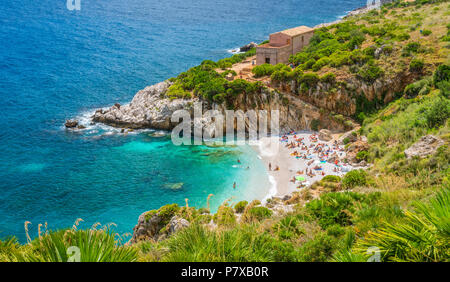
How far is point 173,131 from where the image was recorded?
45.5m

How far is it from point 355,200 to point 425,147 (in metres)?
10.4

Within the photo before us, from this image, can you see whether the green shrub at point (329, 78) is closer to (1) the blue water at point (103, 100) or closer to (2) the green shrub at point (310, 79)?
(2) the green shrub at point (310, 79)

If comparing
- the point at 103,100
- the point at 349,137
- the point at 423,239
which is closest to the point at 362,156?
the point at 349,137

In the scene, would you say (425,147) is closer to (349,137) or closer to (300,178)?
(300,178)

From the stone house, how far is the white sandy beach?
12696 millimetres

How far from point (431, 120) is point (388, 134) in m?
4.71

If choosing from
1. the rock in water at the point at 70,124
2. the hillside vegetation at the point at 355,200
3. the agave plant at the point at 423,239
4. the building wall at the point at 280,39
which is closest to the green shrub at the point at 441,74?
the hillside vegetation at the point at 355,200

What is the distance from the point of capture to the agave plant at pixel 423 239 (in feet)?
20.1

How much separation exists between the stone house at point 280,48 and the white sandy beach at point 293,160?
12696mm

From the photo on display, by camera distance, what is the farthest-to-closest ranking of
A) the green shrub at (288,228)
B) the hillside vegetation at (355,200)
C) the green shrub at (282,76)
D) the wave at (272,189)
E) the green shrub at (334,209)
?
the green shrub at (282,76)
the wave at (272,189)
the green shrub at (334,209)
the green shrub at (288,228)
the hillside vegetation at (355,200)

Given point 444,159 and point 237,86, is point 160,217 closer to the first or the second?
point 444,159

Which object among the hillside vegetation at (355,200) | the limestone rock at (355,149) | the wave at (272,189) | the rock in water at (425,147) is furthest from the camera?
the limestone rock at (355,149)

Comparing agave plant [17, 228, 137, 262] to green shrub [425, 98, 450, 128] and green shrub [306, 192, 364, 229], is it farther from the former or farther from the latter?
green shrub [425, 98, 450, 128]

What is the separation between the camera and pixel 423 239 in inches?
246
